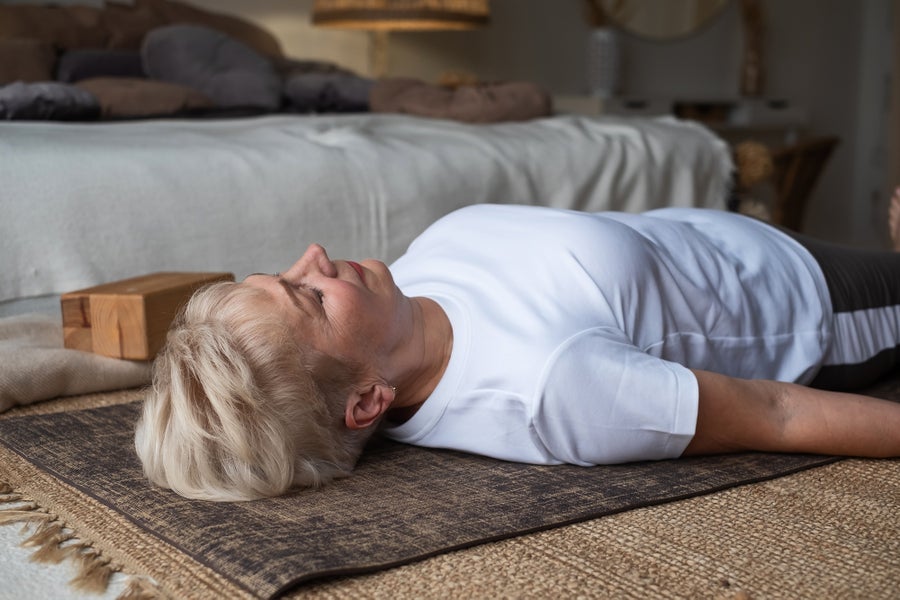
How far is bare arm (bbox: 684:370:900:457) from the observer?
128cm

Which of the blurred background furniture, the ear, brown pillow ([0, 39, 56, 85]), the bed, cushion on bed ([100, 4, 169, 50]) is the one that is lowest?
the blurred background furniture

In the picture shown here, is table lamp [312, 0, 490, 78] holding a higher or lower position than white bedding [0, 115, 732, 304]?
higher

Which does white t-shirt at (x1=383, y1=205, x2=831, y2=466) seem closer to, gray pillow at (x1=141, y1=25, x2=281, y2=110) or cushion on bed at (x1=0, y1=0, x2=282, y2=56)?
gray pillow at (x1=141, y1=25, x2=281, y2=110)

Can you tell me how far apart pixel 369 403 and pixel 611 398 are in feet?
1.01

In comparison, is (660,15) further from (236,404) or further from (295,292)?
(236,404)

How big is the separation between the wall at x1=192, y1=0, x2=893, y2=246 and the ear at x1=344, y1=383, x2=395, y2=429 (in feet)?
11.4

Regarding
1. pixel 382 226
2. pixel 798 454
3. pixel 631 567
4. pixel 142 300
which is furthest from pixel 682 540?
pixel 382 226

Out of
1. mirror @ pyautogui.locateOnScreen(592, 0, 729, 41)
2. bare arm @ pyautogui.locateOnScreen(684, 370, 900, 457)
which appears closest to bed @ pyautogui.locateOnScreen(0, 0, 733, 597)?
bare arm @ pyautogui.locateOnScreen(684, 370, 900, 457)

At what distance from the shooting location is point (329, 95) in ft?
10.7

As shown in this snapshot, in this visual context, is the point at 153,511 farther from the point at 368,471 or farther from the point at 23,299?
the point at 23,299

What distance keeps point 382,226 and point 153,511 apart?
1.16 m

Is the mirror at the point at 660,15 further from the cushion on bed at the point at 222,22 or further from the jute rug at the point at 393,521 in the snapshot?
the jute rug at the point at 393,521

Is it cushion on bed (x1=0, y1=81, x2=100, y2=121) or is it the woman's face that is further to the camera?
cushion on bed (x1=0, y1=81, x2=100, y2=121)

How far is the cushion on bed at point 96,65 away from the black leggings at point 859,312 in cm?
224
